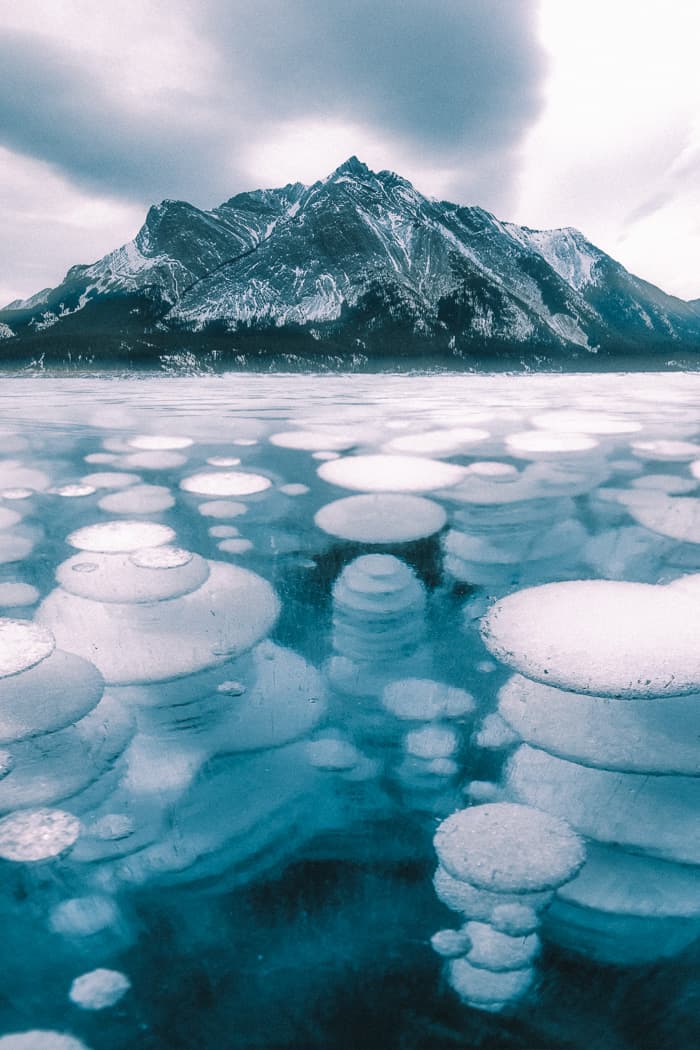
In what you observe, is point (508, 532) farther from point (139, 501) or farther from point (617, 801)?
point (139, 501)

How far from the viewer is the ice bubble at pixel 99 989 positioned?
787mm

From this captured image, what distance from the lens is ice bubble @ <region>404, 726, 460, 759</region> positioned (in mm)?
1258

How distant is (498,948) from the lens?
33.6 inches

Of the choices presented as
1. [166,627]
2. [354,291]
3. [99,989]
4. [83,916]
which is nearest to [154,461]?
[166,627]

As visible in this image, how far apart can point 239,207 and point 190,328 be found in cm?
9609

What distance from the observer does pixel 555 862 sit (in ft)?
3.16

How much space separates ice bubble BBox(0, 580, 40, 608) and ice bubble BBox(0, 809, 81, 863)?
910mm

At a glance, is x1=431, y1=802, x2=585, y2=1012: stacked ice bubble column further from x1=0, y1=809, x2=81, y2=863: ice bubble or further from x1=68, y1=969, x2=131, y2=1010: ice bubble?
x1=0, y1=809, x2=81, y2=863: ice bubble

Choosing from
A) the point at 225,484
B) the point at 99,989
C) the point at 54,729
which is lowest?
the point at 99,989

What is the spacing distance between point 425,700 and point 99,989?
847 mm

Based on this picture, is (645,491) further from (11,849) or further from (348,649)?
(11,849)

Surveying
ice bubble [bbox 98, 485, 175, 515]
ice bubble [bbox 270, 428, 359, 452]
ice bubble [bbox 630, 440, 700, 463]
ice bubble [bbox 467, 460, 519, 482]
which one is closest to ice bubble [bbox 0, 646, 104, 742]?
ice bubble [bbox 98, 485, 175, 515]

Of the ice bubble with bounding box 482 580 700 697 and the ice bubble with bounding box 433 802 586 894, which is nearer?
the ice bubble with bounding box 433 802 586 894

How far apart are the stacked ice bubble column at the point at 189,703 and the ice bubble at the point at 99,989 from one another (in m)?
0.14
